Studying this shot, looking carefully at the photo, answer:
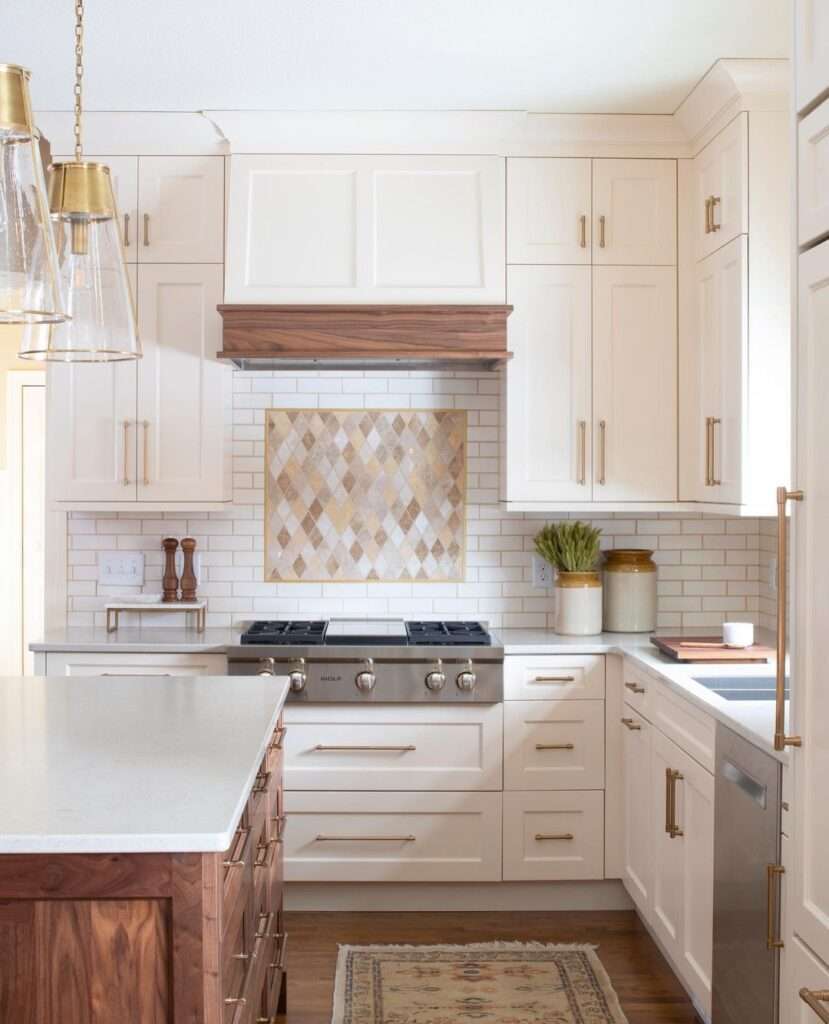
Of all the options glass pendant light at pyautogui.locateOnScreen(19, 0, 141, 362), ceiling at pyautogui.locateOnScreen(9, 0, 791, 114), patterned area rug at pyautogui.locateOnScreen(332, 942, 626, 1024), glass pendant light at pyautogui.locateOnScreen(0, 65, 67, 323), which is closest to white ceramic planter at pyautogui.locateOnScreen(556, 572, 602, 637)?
patterned area rug at pyautogui.locateOnScreen(332, 942, 626, 1024)

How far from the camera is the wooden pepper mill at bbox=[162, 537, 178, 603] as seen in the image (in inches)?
173

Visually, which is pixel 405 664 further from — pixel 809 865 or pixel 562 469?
pixel 809 865

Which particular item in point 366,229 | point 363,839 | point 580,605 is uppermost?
point 366,229

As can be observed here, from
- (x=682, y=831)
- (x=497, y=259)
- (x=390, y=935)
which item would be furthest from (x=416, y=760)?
(x=497, y=259)

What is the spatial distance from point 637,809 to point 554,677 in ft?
1.75

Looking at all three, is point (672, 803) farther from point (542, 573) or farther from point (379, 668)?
point (542, 573)

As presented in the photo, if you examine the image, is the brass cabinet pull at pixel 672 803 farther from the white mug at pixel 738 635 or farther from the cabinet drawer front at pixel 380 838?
the cabinet drawer front at pixel 380 838

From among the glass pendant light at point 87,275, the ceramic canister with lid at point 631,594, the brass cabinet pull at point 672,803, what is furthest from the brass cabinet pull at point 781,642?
Result: the ceramic canister with lid at point 631,594

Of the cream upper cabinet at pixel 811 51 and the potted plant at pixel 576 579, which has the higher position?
the cream upper cabinet at pixel 811 51

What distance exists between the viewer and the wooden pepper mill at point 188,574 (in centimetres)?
441

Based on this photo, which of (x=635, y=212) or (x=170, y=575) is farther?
(x=170, y=575)

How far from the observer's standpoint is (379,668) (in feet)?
13.0

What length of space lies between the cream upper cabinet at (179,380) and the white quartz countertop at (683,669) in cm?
129

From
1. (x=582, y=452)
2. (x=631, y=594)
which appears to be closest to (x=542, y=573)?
(x=631, y=594)
